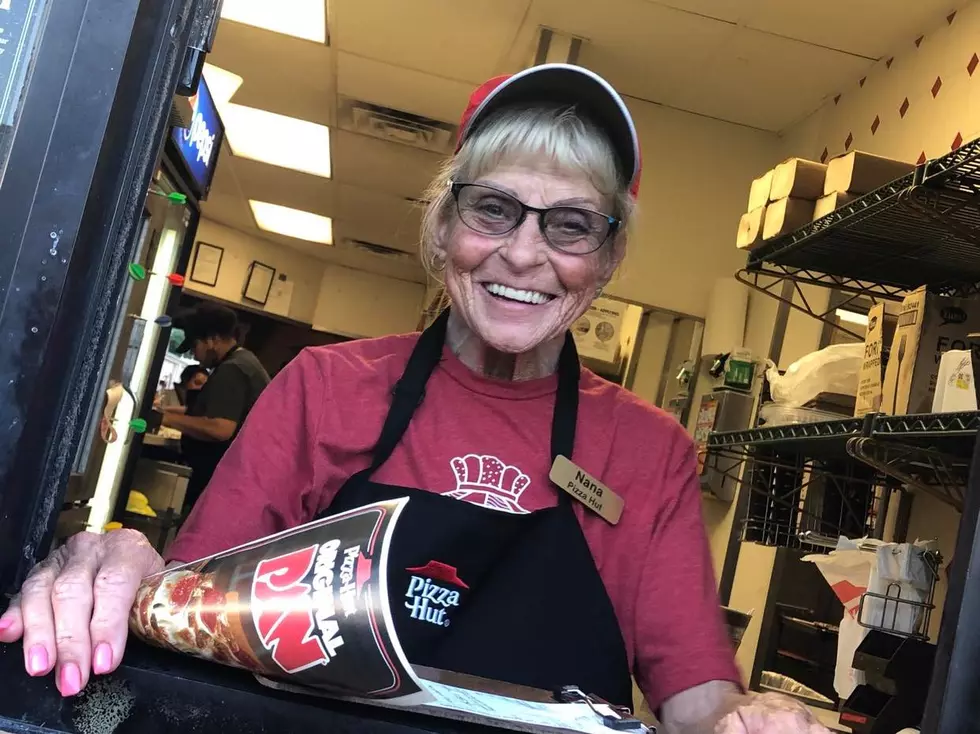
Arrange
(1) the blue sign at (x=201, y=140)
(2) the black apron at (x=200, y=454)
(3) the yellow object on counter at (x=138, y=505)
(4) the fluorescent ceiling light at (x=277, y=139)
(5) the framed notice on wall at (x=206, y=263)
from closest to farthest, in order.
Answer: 1. (1) the blue sign at (x=201, y=140)
2. (3) the yellow object on counter at (x=138, y=505)
3. (2) the black apron at (x=200, y=454)
4. (4) the fluorescent ceiling light at (x=277, y=139)
5. (5) the framed notice on wall at (x=206, y=263)

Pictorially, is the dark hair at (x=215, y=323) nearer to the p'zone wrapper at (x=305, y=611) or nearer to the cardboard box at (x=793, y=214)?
the cardboard box at (x=793, y=214)

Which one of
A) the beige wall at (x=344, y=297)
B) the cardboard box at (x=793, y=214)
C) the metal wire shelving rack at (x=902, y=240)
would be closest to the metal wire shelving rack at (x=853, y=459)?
the metal wire shelving rack at (x=902, y=240)

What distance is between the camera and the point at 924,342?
2117 mm

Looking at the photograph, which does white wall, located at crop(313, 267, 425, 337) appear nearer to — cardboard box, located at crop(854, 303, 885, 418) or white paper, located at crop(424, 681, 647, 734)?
cardboard box, located at crop(854, 303, 885, 418)

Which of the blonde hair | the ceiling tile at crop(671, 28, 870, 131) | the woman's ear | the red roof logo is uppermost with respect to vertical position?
the ceiling tile at crop(671, 28, 870, 131)

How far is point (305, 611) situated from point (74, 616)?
0.64 feet

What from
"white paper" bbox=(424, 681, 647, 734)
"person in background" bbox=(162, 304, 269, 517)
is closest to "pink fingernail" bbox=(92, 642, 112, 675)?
"white paper" bbox=(424, 681, 647, 734)

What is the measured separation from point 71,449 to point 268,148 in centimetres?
579

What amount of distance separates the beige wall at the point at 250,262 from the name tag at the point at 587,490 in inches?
325

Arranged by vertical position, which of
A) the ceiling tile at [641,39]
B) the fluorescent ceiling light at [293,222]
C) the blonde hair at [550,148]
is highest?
the fluorescent ceiling light at [293,222]

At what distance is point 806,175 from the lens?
8.41 ft

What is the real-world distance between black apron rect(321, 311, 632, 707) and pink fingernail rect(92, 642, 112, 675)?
437 mm

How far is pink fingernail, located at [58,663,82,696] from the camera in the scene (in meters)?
0.64

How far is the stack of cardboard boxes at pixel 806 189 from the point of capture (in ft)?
7.91
